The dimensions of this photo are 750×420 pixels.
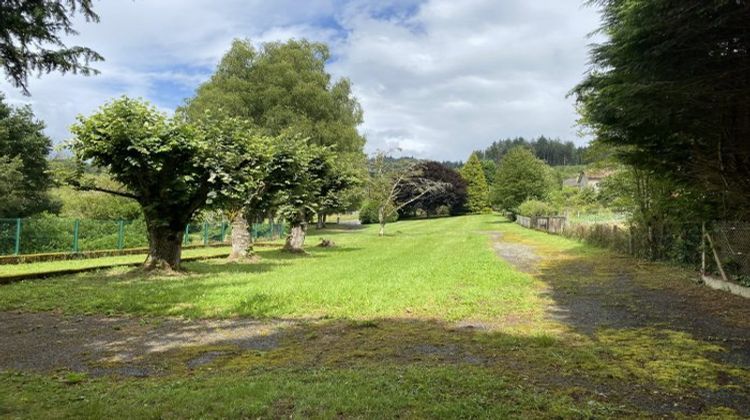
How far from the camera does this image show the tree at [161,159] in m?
13.0

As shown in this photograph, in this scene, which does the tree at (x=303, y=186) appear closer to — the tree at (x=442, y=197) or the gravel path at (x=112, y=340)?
the gravel path at (x=112, y=340)

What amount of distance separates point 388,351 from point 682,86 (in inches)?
202

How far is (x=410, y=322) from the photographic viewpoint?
26.6ft

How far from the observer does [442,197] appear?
2918 inches

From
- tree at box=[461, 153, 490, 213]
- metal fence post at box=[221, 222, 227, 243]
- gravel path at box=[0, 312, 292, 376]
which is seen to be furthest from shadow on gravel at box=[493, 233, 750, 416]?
tree at box=[461, 153, 490, 213]

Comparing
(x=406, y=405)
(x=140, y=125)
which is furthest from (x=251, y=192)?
(x=406, y=405)

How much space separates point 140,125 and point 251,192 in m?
6.12

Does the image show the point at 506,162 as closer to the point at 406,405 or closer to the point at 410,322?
the point at 410,322

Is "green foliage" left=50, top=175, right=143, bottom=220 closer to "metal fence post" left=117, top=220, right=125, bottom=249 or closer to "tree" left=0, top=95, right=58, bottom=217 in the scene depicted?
"tree" left=0, top=95, right=58, bottom=217

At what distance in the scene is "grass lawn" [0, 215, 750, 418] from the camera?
421 centimetres

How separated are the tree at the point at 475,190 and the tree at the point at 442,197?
7.42ft

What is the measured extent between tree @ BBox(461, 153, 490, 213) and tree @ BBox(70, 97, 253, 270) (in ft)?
224

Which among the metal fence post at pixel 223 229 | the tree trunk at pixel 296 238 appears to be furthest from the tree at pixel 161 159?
the metal fence post at pixel 223 229

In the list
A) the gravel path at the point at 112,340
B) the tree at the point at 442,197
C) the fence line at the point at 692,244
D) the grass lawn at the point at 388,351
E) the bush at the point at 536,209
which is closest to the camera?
the grass lawn at the point at 388,351
